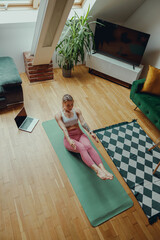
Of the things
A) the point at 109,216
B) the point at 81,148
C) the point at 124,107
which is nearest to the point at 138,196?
the point at 109,216

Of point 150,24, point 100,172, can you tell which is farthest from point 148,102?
point 150,24

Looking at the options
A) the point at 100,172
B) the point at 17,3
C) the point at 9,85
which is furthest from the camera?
the point at 17,3

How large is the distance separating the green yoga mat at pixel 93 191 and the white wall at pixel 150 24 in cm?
256

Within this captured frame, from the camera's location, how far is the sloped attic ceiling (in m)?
3.41

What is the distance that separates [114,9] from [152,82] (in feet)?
5.89

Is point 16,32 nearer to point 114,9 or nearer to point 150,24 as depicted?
point 114,9

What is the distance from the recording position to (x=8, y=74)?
2.91 m

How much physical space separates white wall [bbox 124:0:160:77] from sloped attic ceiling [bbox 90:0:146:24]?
14 centimetres

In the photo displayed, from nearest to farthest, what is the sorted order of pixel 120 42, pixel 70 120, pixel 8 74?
pixel 70 120 < pixel 8 74 < pixel 120 42

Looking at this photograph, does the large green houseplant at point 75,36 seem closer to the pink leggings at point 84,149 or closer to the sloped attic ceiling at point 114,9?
the sloped attic ceiling at point 114,9

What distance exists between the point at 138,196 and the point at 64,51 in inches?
109

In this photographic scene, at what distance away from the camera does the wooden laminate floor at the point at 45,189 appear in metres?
1.87

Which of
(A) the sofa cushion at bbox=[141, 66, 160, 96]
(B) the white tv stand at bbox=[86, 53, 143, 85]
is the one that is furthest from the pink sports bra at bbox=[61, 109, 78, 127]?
(B) the white tv stand at bbox=[86, 53, 143, 85]

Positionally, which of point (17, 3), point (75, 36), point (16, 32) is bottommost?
point (16, 32)
